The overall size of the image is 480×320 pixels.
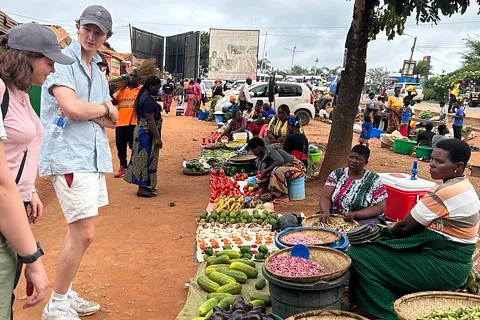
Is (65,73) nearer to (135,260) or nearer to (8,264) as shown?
(8,264)

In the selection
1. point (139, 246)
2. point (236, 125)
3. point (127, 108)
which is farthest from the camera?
point (236, 125)

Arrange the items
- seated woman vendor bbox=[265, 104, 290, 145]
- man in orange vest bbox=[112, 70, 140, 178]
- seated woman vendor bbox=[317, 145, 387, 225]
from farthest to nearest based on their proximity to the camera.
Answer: seated woman vendor bbox=[265, 104, 290, 145], man in orange vest bbox=[112, 70, 140, 178], seated woman vendor bbox=[317, 145, 387, 225]

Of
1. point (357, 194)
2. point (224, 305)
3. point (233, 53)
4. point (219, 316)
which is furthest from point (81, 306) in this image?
point (233, 53)

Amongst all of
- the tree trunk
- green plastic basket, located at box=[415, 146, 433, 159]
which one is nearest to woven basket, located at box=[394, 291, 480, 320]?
the tree trunk

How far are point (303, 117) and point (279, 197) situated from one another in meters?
12.5

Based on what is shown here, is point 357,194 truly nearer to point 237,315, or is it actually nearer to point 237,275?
point 237,275

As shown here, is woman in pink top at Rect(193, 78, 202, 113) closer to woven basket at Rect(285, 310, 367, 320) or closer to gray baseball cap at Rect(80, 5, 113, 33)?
gray baseball cap at Rect(80, 5, 113, 33)

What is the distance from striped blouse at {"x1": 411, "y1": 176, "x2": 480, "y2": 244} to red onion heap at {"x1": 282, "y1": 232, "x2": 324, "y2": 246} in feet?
3.45

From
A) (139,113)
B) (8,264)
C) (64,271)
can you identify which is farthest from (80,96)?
(139,113)

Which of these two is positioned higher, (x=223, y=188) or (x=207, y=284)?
(x=223, y=188)

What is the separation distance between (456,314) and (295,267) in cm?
116

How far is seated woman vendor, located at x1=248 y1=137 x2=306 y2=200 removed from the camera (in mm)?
7293

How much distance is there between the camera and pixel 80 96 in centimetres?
323

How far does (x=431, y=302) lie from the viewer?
10.1 feet
